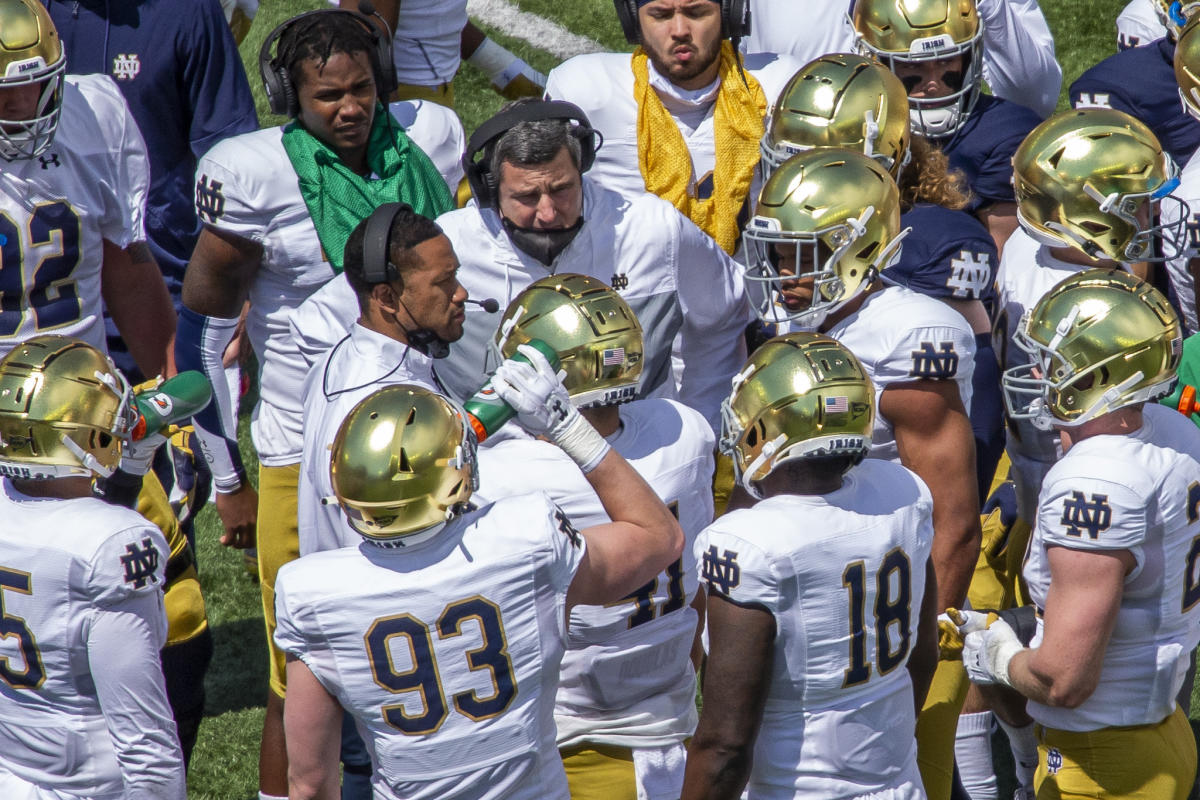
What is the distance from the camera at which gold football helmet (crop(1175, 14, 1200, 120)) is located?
183 inches

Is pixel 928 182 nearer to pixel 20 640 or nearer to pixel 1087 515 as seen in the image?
pixel 1087 515

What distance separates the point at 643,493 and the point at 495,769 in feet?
2.03

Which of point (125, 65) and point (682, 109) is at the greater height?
point (682, 109)

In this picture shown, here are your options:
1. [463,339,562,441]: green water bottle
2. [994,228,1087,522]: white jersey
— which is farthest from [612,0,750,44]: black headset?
[463,339,562,441]: green water bottle

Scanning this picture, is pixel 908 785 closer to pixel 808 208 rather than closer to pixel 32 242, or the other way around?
pixel 808 208

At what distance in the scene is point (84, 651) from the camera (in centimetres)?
320

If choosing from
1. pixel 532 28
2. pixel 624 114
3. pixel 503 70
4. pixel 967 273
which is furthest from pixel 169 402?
pixel 532 28

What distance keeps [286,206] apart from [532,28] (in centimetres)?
586

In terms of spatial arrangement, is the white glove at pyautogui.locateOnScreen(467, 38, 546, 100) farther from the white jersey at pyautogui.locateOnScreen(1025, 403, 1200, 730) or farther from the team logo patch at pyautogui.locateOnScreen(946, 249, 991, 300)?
the white jersey at pyautogui.locateOnScreen(1025, 403, 1200, 730)

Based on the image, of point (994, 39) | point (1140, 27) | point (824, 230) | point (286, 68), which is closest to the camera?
point (824, 230)

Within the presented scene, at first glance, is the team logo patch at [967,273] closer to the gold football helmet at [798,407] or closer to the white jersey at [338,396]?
the gold football helmet at [798,407]

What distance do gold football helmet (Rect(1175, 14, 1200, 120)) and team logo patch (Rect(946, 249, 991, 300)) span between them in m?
1.30

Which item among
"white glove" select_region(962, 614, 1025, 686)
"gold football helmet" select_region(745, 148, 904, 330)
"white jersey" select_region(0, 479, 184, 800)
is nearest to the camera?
"white jersey" select_region(0, 479, 184, 800)

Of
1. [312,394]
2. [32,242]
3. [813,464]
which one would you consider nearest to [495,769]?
[813,464]
